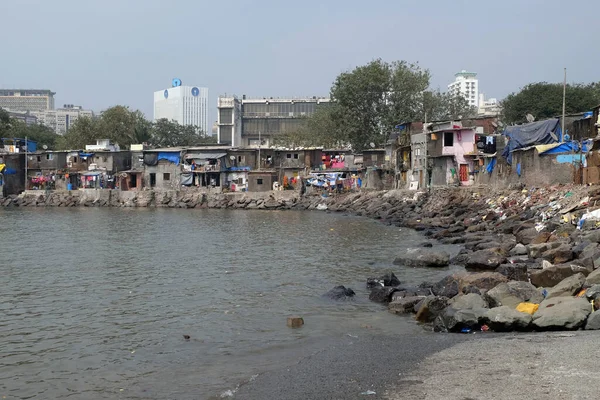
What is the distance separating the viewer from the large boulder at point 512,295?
44.0 ft

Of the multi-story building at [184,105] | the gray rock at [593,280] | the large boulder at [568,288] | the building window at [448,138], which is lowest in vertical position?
the large boulder at [568,288]

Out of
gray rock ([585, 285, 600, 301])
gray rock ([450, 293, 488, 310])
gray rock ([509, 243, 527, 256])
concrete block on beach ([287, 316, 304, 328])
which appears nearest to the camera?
gray rock ([585, 285, 600, 301])

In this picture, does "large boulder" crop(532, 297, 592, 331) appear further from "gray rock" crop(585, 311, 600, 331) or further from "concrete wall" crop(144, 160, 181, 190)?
"concrete wall" crop(144, 160, 181, 190)

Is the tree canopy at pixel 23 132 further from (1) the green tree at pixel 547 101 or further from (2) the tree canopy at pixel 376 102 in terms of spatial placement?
(1) the green tree at pixel 547 101

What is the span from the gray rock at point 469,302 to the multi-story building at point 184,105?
526 feet

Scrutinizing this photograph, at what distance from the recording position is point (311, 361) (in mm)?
10945

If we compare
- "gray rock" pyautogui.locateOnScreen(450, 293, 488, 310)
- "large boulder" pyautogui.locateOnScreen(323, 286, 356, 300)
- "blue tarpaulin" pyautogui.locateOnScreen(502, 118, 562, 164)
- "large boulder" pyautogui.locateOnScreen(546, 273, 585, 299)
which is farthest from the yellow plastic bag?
"blue tarpaulin" pyautogui.locateOnScreen(502, 118, 562, 164)

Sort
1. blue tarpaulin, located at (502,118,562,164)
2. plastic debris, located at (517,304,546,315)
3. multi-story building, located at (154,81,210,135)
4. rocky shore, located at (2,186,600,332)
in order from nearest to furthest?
rocky shore, located at (2,186,600,332) → plastic debris, located at (517,304,546,315) → blue tarpaulin, located at (502,118,562,164) → multi-story building, located at (154,81,210,135)

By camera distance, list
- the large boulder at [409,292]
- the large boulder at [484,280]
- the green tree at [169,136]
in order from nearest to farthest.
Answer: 1. the large boulder at [484,280]
2. the large boulder at [409,292]
3. the green tree at [169,136]

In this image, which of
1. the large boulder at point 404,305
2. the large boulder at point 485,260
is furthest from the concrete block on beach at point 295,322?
the large boulder at point 485,260

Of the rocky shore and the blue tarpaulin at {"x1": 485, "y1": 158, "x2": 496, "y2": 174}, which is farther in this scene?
the blue tarpaulin at {"x1": 485, "y1": 158, "x2": 496, "y2": 174}

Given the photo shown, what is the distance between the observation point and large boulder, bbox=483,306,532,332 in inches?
471

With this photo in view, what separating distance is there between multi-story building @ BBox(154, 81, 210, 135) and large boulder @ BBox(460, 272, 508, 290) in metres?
158

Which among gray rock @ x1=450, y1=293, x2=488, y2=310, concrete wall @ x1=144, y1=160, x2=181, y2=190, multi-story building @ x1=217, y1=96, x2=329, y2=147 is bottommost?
gray rock @ x1=450, y1=293, x2=488, y2=310
